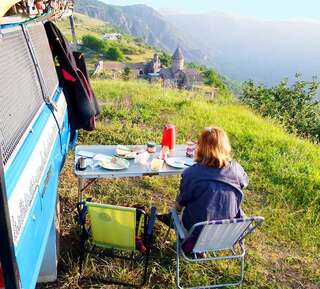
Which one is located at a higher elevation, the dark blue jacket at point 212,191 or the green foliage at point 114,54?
the dark blue jacket at point 212,191

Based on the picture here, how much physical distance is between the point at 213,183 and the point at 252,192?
235 cm

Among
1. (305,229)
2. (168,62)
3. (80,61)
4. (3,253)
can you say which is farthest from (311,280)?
(168,62)

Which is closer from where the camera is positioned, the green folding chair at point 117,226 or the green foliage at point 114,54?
the green folding chair at point 117,226

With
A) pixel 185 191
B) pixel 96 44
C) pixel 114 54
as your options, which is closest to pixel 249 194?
pixel 185 191

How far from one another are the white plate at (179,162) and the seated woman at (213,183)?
686 millimetres

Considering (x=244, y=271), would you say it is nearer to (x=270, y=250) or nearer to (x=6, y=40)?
(x=270, y=250)

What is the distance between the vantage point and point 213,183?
297 cm

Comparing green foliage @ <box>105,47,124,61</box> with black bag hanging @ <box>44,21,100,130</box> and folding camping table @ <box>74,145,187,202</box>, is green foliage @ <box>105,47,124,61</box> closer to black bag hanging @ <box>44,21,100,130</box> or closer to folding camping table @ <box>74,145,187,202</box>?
black bag hanging @ <box>44,21,100,130</box>

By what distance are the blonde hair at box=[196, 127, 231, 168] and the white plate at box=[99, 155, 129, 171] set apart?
2.93ft

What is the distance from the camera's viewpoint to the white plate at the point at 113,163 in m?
3.65

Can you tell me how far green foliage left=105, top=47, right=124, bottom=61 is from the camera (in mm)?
83500

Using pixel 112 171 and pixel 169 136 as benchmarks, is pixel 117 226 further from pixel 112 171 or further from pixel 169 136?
pixel 169 136

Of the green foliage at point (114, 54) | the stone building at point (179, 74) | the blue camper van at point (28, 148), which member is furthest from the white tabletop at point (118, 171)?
the green foliage at point (114, 54)

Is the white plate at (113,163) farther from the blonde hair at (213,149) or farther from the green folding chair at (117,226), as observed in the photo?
the blonde hair at (213,149)
